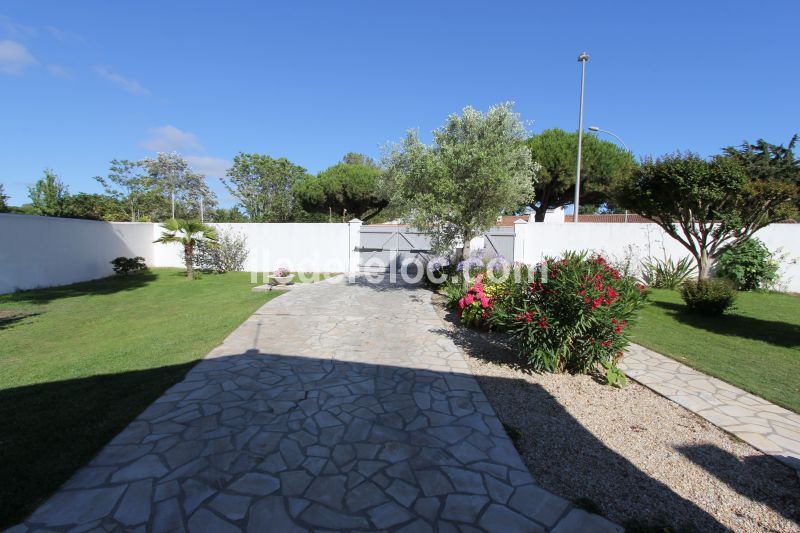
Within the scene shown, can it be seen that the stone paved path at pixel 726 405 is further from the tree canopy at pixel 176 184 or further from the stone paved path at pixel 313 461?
the tree canopy at pixel 176 184

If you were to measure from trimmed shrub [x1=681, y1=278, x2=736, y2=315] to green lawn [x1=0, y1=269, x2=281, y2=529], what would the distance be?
9.08m

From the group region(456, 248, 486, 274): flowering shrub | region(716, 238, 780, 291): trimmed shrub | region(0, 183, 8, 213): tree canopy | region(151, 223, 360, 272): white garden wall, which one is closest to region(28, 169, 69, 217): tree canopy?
region(0, 183, 8, 213): tree canopy

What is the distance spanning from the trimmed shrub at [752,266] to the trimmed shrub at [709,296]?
428 centimetres

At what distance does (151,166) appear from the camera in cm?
3438

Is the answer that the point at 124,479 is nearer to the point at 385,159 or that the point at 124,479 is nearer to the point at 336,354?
the point at 336,354

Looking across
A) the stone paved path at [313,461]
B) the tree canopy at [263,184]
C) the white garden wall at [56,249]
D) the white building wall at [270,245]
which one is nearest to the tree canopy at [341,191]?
the tree canopy at [263,184]

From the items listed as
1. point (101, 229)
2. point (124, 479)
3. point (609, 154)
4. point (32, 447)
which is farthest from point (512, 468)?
point (609, 154)

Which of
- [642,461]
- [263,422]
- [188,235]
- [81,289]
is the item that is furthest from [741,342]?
[81,289]

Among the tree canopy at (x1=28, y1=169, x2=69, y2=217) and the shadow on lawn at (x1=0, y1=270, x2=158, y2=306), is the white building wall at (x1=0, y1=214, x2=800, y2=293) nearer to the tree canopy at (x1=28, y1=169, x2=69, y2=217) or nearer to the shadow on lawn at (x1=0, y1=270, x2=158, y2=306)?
the shadow on lawn at (x1=0, y1=270, x2=158, y2=306)

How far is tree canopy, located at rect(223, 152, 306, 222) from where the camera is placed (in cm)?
3180

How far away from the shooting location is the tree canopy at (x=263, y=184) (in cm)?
3180

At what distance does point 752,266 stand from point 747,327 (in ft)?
18.5

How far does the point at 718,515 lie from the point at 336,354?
420cm

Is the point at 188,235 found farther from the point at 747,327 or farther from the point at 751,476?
the point at 747,327
